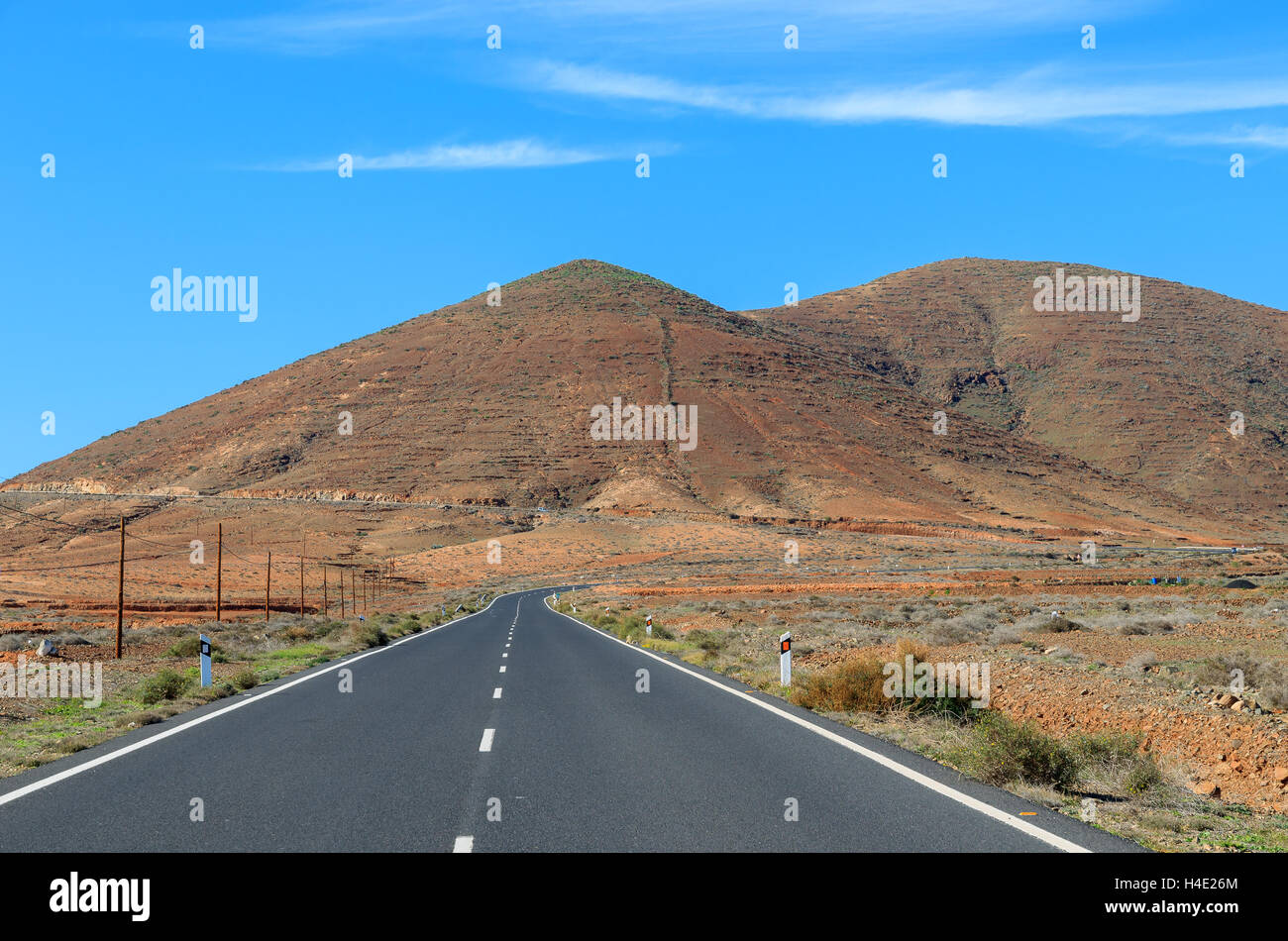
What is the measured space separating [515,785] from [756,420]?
11167 cm

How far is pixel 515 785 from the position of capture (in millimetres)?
8031

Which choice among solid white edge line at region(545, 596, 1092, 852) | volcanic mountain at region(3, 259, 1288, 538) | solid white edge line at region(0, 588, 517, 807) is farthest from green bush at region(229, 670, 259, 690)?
volcanic mountain at region(3, 259, 1288, 538)

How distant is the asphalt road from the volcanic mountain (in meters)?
88.7

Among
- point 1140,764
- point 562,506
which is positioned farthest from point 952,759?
point 562,506

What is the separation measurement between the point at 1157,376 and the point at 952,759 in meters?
160

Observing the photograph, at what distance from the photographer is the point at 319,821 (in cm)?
678

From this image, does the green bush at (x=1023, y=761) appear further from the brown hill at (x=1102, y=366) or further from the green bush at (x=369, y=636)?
the brown hill at (x=1102, y=366)

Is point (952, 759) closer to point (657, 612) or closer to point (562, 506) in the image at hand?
point (657, 612)

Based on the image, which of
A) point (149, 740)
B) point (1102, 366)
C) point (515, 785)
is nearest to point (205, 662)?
point (149, 740)

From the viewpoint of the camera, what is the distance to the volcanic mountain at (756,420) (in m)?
109

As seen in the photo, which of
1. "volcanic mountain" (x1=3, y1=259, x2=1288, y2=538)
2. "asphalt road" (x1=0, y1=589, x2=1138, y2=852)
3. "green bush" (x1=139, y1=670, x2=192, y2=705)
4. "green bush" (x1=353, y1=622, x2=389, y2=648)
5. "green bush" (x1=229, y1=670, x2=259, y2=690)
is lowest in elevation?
"green bush" (x1=353, y1=622, x2=389, y2=648)

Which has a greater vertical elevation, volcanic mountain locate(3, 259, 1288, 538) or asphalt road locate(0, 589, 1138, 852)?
volcanic mountain locate(3, 259, 1288, 538)

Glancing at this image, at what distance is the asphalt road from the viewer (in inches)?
247

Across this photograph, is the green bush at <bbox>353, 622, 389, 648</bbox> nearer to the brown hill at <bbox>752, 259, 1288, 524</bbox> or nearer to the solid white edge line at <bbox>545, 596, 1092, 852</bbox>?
the solid white edge line at <bbox>545, 596, 1092, 852</bbox>
